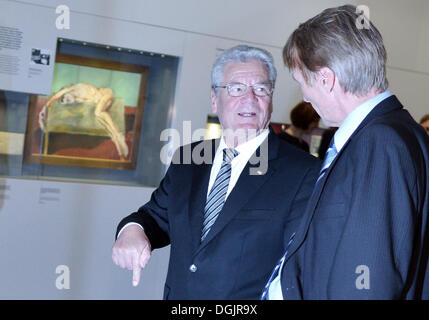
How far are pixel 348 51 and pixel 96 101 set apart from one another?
281 cm

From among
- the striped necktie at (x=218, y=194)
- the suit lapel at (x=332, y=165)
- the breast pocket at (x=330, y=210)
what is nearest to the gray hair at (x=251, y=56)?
the striped necktie at (x=218, y=194)

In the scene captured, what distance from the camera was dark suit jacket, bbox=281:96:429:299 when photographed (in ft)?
3.53

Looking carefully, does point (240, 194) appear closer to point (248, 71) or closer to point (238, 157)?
point (238, 157)

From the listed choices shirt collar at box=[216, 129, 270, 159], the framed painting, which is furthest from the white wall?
shirt collar at box=[216, 129, 270, 159]

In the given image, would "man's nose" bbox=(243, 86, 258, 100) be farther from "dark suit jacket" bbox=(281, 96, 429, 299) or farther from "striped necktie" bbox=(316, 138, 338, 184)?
"dark suit jacket" bbox=(281, 96, 429, 299)

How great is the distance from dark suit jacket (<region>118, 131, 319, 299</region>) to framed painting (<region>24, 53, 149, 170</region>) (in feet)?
6.74

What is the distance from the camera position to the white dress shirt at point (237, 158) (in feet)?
6.08

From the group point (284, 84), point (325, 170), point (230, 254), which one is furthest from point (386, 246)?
point (284, 84)

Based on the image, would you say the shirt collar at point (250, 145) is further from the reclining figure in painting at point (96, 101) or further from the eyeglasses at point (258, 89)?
the reclining figure in painting at point (96, 101)

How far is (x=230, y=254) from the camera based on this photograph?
5.59 feet

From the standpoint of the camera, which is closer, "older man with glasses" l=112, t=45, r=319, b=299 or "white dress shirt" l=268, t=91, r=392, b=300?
"white dress shirt" l=268, t=91, r=392, b=300

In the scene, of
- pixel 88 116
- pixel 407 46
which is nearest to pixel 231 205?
pixel 88 116

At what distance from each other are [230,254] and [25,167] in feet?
7.88

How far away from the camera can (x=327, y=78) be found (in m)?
1.32
